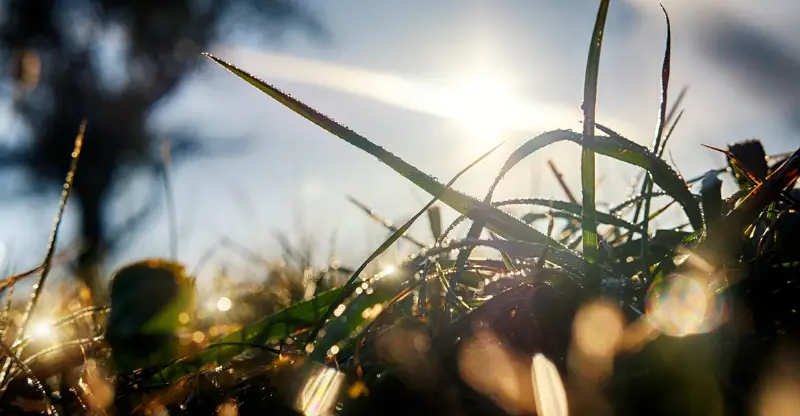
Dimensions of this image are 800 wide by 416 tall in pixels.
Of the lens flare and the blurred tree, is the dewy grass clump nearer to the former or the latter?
the lens flare

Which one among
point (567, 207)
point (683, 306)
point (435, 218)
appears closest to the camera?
point (683, 306)

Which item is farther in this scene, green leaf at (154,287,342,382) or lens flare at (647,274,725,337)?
green leaf at (154,287,342,382)

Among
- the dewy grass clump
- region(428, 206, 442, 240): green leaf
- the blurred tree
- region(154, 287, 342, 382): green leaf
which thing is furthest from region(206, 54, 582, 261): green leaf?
the blurred tree

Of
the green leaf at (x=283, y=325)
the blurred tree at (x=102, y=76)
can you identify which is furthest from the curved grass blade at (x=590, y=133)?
the blurred tree at (x=102, y=76)

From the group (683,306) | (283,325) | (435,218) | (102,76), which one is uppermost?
(102,76)

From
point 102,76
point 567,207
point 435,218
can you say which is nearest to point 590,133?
point 567,207

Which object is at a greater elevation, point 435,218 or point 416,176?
point 435,218

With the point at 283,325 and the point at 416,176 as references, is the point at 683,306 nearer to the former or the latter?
the point at 416,176
